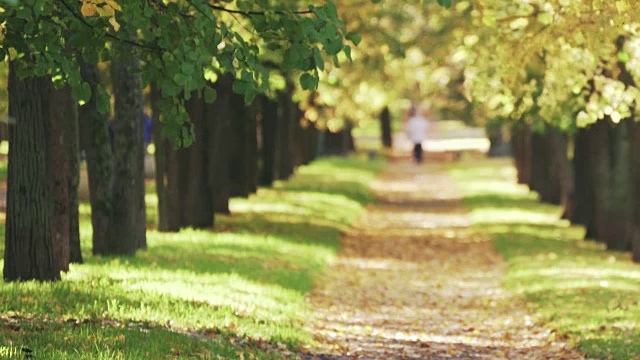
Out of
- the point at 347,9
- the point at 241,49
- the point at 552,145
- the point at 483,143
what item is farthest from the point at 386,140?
the point at 241,49

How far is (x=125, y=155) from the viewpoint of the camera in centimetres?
1869

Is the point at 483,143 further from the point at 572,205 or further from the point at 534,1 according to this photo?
the point at 534,1

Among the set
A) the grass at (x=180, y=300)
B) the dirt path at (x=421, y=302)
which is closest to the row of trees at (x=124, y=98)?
the grass at (x=180, y=300)

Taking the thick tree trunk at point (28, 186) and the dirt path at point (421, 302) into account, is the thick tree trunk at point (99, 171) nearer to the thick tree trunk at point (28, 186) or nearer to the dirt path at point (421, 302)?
the dirt path at point (421, 302)

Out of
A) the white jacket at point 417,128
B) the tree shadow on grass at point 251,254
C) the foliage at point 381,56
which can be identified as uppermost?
the foliage at point 381,56

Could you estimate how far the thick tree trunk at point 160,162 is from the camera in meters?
23.1

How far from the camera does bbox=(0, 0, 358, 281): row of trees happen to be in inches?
390

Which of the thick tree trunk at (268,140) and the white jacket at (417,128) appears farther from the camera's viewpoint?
the white jacket at (417,128)

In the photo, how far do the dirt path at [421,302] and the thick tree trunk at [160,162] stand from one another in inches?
119

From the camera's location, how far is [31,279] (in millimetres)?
14758

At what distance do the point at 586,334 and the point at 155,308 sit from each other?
14.8 feet

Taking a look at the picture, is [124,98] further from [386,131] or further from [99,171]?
[386,131]

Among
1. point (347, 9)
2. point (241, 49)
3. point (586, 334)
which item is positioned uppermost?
point (347, 9)

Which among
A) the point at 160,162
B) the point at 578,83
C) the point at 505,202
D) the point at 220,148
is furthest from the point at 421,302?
the point at 505,202
